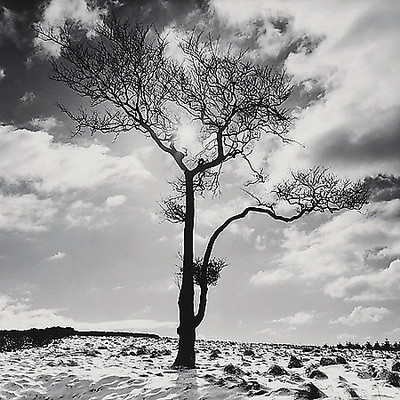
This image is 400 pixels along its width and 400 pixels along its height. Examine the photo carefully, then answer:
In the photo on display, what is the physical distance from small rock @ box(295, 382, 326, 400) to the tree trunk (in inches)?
209

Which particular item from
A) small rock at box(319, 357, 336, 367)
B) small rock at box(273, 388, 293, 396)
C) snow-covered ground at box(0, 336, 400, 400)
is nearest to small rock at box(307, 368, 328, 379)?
snow-covered ground at box(0, 336, 400, 400)

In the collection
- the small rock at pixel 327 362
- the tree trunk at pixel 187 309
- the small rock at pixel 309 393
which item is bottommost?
the small rock at pixel 309 393

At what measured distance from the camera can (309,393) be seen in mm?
7562

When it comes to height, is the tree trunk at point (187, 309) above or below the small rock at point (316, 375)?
above

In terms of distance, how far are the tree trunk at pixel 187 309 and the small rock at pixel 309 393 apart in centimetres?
531

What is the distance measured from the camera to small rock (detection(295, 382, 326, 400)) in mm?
7466

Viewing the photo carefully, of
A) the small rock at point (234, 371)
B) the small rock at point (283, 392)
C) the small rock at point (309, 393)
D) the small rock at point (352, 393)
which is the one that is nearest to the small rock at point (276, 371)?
the small rock at point (234, 371)

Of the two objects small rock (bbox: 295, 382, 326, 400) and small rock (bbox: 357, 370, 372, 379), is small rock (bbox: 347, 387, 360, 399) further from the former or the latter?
small rock (bbox: 357, 370, 372, 379)

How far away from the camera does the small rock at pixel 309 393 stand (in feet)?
24.5

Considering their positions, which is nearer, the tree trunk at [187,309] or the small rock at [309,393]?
the small rock at [309,393]

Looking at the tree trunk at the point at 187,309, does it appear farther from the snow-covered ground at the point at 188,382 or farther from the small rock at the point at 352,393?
the small rock at the point at 352,393

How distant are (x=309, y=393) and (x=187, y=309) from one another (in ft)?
20.7

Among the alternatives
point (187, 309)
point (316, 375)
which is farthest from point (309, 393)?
point (187, 309)

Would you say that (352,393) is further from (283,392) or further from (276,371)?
(276,371)
